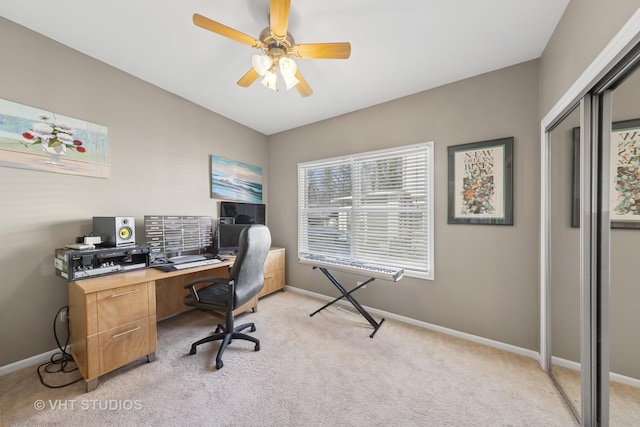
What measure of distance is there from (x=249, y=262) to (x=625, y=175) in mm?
2390

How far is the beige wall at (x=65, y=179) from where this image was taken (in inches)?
66.7

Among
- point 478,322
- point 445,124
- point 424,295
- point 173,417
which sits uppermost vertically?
point 445,124

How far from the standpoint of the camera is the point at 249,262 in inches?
76.0

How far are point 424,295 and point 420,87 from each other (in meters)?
2.28

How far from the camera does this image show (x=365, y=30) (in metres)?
1.68

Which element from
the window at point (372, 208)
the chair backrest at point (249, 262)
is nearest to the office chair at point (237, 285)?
the chair backrest at point (249, 262)

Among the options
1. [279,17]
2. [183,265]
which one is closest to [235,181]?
[183,265]

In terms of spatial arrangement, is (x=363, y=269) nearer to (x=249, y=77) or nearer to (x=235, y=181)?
(x=249, y=77)

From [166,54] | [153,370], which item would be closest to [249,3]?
[166,54]

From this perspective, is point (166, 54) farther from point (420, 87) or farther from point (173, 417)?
point (173, 417)

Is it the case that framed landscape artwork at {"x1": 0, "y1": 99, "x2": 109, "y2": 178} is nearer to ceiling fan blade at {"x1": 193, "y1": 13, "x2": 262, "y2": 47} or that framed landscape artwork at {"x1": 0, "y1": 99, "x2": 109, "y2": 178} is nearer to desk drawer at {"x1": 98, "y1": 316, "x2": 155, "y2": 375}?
desk drawer at {"x1": 98, "y1": 316, "x2": 155, "y2": 375}

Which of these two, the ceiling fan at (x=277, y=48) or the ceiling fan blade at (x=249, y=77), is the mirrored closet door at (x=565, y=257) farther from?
the ceiling fan blade at (x=249, y=77)

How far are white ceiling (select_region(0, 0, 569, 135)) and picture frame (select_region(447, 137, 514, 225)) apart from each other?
0.75 metres

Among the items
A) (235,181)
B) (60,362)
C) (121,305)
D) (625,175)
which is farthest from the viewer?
(235,181)
